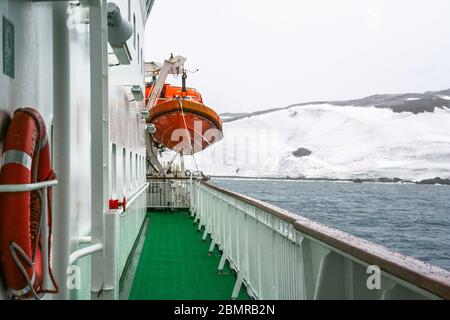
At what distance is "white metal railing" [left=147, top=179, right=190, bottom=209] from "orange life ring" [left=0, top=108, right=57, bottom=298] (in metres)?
11.0

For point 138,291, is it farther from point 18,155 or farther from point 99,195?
point 18,155

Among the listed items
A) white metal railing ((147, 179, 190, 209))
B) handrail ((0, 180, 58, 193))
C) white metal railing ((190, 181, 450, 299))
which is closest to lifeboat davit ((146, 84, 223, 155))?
white metal railing ((147, 179, 190, 209))

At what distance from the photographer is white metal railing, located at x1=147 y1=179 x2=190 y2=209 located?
12727 millimetres

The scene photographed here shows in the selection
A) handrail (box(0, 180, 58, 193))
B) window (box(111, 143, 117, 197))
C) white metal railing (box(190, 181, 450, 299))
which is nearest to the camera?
→ white metal railing (box(190, 181, 450, 299))

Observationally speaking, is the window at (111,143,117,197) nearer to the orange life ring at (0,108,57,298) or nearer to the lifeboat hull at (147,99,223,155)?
the orange life ring at (0,108,57,298)

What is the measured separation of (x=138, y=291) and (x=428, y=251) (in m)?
19.9

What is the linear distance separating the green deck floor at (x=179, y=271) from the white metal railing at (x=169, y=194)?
3822 mm

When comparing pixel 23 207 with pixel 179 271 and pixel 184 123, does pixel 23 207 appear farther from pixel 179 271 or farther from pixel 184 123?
pixel 184 123

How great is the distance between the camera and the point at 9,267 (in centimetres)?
155

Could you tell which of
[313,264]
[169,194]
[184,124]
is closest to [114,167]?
[313,264]

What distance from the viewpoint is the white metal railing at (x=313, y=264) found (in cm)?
135

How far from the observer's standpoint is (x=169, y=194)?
42.2 ft
